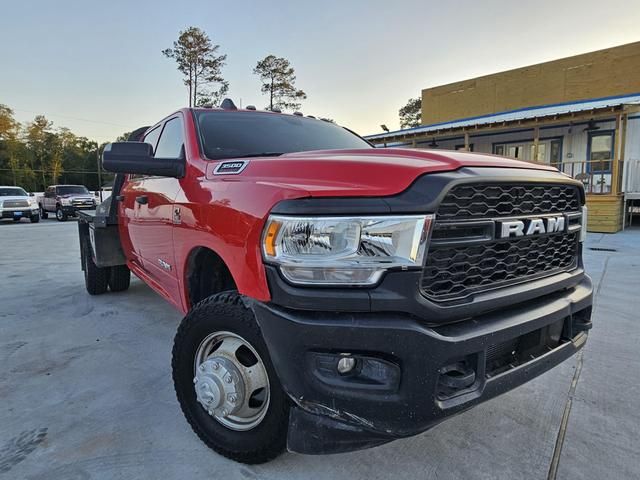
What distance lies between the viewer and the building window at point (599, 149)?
563 inches

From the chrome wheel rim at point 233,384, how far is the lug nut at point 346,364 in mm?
415

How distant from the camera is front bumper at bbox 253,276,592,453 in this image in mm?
1433

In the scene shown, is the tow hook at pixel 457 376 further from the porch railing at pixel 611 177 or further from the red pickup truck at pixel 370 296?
the porch railing at pixel 611 177

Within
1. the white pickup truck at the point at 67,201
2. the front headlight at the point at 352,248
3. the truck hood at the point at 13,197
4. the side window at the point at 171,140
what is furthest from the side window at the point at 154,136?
the truck hood at the point at 13,197

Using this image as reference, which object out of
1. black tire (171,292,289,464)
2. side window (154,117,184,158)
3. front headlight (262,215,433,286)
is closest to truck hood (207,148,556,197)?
front headlight (262,215,433,286)

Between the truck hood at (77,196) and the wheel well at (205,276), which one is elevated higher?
the truck hood at (77,196)

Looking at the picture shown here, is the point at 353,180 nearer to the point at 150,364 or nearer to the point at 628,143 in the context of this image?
the point at 150,364

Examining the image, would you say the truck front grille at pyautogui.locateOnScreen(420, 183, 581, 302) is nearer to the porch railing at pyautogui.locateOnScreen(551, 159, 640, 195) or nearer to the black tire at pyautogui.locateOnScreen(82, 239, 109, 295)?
the black tire at pyautogui.locateOnScreen(82, 239, 109, 295)

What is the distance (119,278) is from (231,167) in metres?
3.97

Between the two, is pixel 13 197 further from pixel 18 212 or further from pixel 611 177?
pixel 611 177

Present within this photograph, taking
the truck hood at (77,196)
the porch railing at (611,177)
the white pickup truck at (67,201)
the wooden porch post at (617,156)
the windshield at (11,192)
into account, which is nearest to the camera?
the wooden porch post at (617,156)

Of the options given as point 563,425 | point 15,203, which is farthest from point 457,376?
point 15,203

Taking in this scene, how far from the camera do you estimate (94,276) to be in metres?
5.14

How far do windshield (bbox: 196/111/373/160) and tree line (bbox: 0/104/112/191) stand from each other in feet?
158
